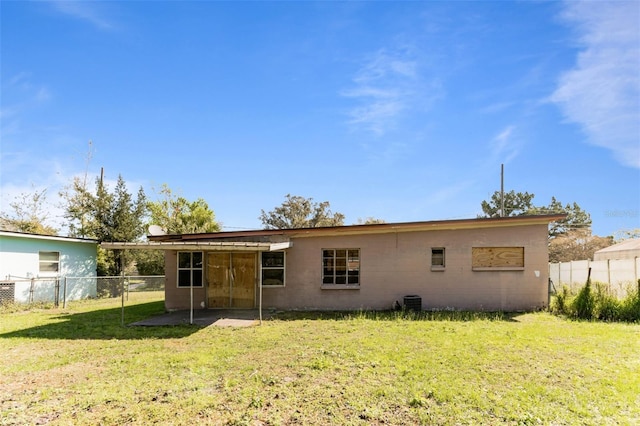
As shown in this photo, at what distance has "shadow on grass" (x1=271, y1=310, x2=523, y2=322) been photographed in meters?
10.6

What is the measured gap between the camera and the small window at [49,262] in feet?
52.6

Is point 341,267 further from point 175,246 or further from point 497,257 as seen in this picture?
point 175,246

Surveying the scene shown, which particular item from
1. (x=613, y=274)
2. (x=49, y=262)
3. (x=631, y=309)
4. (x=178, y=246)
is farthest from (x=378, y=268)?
(x=49, y=262)

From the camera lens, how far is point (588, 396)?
480cm

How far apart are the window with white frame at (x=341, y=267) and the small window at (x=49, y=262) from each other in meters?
13.1

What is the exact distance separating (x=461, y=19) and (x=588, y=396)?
8.95m

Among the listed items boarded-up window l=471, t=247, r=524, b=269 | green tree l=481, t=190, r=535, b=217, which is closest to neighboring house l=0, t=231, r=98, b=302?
boarded-up window l=471, t=247, r=524, b=269

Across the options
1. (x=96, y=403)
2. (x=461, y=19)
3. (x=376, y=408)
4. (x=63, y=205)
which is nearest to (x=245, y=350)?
(x=96, y=403)

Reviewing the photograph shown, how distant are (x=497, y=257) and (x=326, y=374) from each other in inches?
355

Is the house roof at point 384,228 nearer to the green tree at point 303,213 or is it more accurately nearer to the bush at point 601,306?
the bush at point 601,306

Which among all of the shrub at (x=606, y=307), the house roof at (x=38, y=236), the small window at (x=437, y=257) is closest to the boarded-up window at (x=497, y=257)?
the small window at (x=437, y=257)

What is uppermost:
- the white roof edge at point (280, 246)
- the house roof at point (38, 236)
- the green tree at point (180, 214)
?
the green tree at point (180, 214)

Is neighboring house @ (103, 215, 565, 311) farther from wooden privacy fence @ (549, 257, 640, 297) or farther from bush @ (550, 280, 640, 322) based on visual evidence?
wooden privacy fence @ (549, 257, 640, 297)

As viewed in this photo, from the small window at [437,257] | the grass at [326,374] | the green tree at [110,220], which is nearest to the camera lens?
the grass at [326,374]
